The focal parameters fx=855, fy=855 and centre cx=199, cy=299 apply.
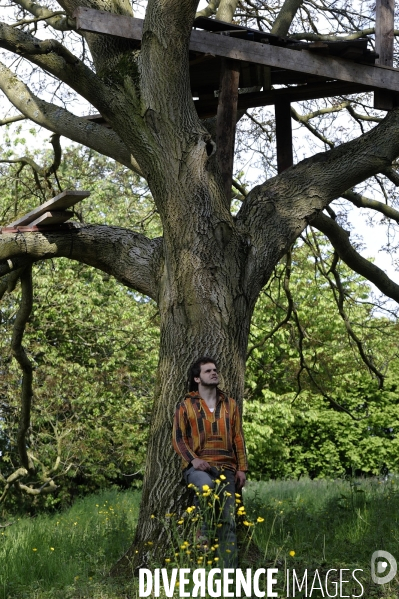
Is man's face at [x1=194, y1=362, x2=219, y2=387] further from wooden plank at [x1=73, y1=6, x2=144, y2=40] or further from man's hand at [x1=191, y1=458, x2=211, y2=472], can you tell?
wooden plank at [x1=73, y1=6, x2=144, y2=40]

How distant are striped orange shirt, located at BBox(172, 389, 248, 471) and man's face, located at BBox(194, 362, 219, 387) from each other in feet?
0.55

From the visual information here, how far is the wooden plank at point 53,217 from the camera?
782cm

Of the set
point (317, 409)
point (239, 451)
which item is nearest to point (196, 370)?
point (239, 451)

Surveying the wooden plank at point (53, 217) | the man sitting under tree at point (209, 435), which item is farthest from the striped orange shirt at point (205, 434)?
the wooden plank at point (53, 217)

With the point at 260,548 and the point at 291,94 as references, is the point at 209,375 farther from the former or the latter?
the point at 291,94

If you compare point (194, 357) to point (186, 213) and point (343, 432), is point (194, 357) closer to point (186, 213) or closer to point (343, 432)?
point (186, 213)

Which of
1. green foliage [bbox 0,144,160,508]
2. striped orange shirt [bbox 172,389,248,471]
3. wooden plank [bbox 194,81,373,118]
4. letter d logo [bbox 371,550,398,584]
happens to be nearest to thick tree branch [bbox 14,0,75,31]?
wooden plank [bbox 194,81,373,118]

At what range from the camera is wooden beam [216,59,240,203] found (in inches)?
313

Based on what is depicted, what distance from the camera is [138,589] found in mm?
5961

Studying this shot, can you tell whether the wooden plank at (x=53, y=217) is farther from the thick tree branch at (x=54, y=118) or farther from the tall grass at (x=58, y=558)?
the tall grass at (x=58, y=558)

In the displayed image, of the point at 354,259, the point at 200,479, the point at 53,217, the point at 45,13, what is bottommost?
the point at 200,479

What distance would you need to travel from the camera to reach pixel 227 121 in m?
8.04

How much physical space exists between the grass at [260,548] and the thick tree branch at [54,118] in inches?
161

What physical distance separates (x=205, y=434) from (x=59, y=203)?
2.54 meters
